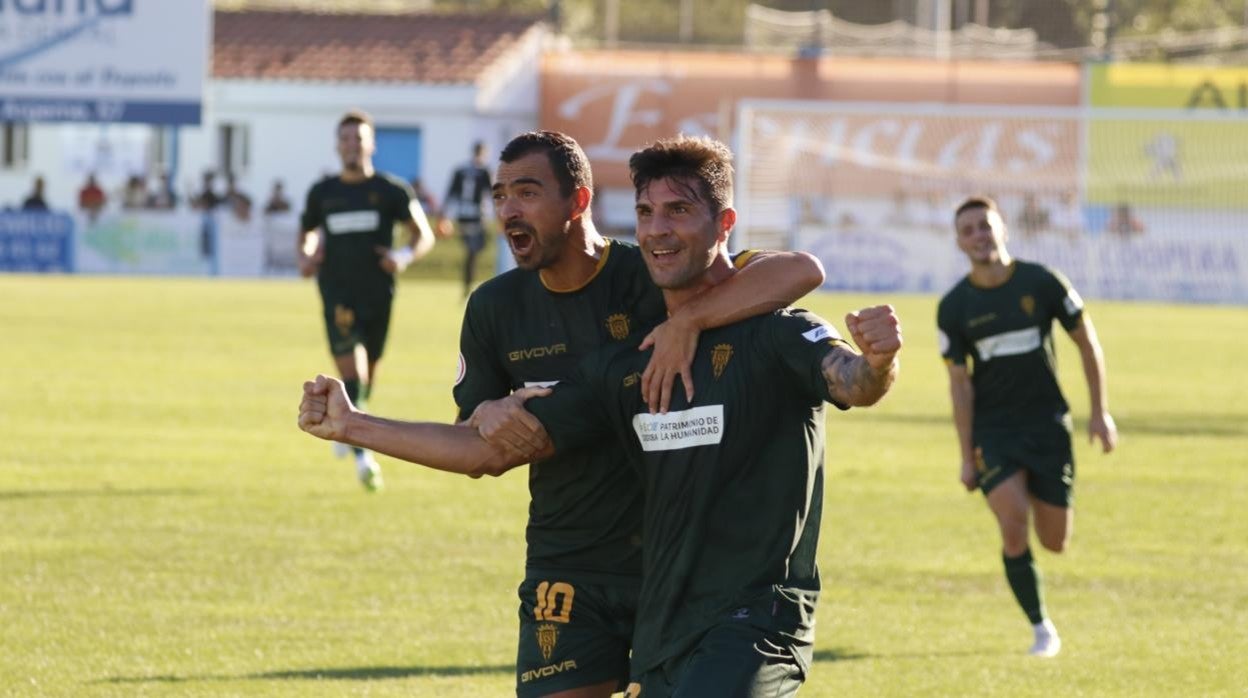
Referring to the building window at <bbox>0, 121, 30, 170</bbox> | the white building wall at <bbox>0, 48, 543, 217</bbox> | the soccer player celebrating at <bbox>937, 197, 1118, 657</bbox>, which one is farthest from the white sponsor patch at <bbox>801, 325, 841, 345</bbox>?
the building window at <bbox>0, 121, 30, 170</bbox>

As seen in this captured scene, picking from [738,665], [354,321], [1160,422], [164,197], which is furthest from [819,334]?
[164,197]

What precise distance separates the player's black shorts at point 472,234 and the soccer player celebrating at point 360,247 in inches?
634

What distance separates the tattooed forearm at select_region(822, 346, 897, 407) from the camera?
4852 mm

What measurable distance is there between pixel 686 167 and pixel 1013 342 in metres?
4.99

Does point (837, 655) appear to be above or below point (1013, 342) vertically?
below

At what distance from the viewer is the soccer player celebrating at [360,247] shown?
1536 centimetres

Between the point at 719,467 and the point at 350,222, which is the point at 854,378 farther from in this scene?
the point at 350,222

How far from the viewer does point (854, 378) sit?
4.91 metres

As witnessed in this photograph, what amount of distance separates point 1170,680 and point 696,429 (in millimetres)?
4173

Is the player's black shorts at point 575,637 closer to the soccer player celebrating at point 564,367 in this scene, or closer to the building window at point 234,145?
the soccer player celebrating at point 564,367

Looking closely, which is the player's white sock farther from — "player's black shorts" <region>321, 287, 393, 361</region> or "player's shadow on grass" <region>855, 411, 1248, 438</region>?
"player's shadow on grass" <region>855, 411, 1248, 438</region>

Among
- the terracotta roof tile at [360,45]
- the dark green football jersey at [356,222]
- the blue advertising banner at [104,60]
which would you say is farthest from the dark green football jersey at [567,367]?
the terracotta roof tile at [360,45]

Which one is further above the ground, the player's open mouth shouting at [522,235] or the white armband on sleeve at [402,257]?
the player's open mouth shouting at [522,235]

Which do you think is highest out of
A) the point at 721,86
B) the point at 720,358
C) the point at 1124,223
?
the point at 721,86
